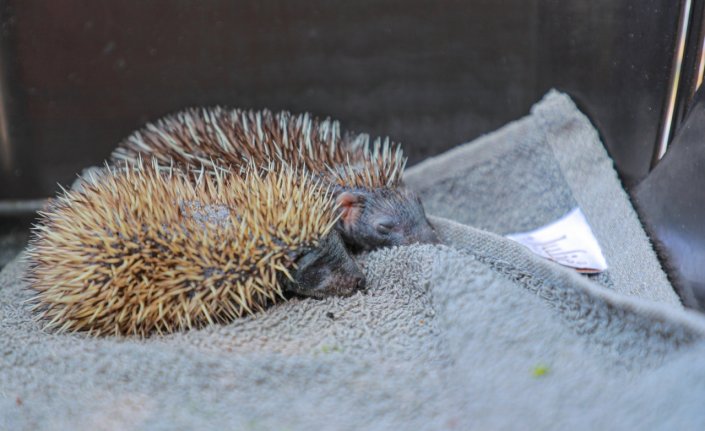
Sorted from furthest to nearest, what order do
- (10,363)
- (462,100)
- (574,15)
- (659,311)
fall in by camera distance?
(462,100)
(574,15)
(10,363)
(659,311)

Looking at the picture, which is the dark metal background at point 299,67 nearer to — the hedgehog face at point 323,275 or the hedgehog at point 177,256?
the hedgehog at point 177,256

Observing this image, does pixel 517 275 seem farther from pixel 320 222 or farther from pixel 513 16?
pixel 513 16

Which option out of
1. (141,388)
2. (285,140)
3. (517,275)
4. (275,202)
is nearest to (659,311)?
(517,275)

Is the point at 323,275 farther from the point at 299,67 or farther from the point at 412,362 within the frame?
the point at 299,67

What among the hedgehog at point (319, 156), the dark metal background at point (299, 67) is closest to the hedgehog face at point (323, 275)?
the hedgehog at point (319, 156)

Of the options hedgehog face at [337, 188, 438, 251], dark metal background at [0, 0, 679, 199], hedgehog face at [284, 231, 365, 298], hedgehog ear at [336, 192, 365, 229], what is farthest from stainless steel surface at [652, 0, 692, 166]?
hedgehog face at [284, 231, 365, 298]

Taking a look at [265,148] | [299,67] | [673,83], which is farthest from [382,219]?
[673,83]

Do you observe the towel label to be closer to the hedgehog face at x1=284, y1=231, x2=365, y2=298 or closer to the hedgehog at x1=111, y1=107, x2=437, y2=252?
the hedgehog at x1=111, y1=107, x2=437, y2=252
